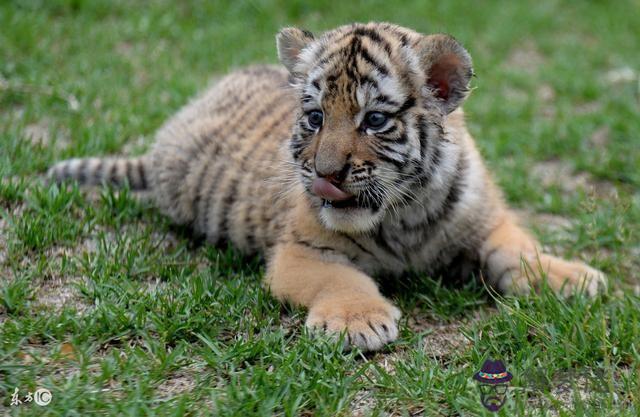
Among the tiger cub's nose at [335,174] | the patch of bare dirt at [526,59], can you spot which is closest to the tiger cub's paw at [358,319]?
the tiger cub's nose at [335,174]

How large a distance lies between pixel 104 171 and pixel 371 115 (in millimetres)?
2214

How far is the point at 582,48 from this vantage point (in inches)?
Answer: 321

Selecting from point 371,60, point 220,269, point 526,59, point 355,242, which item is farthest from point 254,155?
point 526,59

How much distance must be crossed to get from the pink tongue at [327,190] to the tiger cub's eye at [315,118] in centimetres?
29

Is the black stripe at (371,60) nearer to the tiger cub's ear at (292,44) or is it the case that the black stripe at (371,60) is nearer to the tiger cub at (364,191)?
the tiger cub at (364,191)

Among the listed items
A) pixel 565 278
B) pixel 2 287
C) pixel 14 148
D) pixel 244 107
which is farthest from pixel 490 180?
pixel 14 148

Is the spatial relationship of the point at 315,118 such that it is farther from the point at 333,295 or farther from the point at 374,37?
the point at 333,295

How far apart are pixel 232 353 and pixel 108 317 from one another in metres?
0.59

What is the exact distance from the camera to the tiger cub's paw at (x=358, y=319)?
11.0 feet

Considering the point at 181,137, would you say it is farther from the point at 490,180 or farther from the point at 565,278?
the point at 565,278

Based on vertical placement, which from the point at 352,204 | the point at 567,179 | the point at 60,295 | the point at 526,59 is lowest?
the point at 60,295

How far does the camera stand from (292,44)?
405 cm

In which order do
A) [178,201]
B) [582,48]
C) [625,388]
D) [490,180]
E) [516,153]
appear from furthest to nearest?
[582,48] → [516,153] → [178,201] → [490,180] → [625,388]

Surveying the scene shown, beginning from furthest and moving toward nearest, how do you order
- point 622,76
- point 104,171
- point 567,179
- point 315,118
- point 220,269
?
point 622,76, point 567,179, point 104,171, point 220,269, point 315,118
